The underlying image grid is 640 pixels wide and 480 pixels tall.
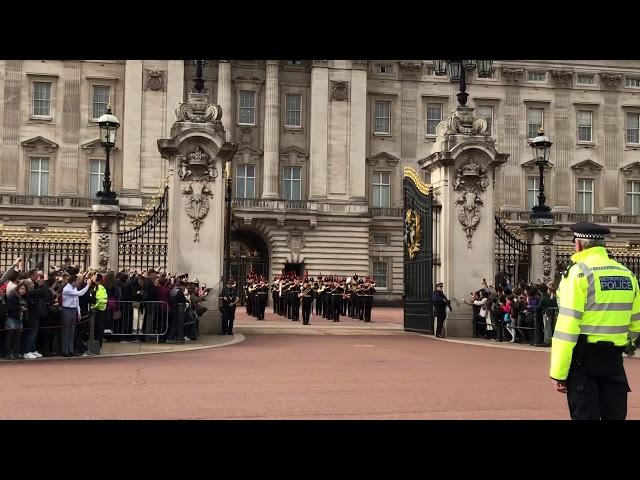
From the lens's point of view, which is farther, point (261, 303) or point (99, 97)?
point (99, 97)

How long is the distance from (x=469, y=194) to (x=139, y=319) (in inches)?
343

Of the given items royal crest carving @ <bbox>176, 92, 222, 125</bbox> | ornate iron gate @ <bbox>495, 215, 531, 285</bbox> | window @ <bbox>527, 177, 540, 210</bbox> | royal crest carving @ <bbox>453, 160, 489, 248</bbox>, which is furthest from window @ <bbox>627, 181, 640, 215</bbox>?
royal crest carving @ <bbox>176, 92, 222, 125</bbox>

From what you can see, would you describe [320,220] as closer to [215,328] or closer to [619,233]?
[619,233]

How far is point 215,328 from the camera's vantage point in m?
20.9

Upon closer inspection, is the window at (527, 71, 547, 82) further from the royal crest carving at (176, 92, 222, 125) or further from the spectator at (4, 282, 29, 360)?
the spectator at (4, 282, 29, 360)

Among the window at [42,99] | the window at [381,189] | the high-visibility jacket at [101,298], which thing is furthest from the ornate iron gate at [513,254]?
the window at [42,99]

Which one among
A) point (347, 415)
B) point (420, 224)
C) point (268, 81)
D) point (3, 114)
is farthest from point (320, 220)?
point (347, 415)

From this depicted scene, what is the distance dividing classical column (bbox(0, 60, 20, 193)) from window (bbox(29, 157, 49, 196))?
54 centimetres

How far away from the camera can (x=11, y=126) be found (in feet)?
167

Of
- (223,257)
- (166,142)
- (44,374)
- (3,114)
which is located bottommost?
(44,374)

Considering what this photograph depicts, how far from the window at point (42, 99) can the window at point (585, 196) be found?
34052 millimetres

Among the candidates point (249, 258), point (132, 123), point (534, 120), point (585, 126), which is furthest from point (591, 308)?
point (585, 126)

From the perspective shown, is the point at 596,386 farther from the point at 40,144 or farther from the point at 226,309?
the point at 40,144

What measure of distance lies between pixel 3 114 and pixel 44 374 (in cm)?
4188
